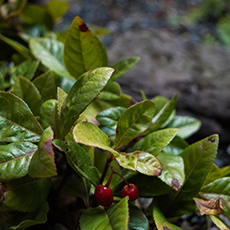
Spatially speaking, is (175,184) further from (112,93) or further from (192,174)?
(112,93)

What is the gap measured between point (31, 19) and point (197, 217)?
52.2 inches

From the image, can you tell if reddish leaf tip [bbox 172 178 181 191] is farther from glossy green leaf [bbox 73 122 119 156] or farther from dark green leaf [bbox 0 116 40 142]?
dark green leaf [bbox 0 116 40 142]

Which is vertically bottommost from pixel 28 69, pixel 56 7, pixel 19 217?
pixel 19 217

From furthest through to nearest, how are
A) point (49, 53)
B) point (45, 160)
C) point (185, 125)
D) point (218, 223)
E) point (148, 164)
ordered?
1. point (185, 125)
2. point (49, 53)
3. point (218, 223)
4. point (148, 164)
5. point (45, 160)

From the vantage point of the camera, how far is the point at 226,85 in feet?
5.51

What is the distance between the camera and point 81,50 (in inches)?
29.0

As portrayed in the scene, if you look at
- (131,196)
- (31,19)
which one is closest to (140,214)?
(131,196)

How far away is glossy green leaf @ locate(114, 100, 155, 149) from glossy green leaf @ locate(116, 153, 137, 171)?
0.20ft

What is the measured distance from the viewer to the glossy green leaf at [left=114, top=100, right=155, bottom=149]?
61cm

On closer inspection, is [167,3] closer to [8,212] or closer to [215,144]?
[215,144]

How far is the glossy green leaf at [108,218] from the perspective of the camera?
0.48 meters

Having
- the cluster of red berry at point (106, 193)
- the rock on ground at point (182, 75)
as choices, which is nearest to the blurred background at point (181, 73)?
the rock on ground at point (182, 75)

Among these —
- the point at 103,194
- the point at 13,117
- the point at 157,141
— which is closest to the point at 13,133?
the point at 13,117

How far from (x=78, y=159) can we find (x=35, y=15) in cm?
110
